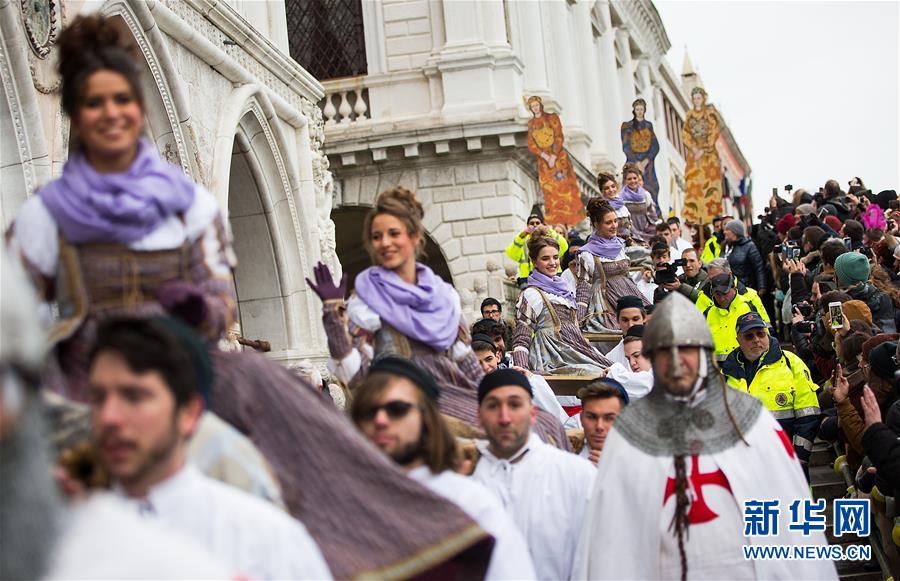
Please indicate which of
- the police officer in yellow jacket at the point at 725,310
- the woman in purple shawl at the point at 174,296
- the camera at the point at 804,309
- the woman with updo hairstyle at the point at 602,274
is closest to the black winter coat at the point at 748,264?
the woman with updo hairstyle at the point at 602,274

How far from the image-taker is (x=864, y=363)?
10219mm

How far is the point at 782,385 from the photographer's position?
440 inches

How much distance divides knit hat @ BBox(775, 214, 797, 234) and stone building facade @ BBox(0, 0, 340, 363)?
7080 millimetres

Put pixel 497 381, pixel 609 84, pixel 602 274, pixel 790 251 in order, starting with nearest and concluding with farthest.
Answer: pixel 497 381
pixel 602 274
pixel 790 251
pixel 609 84

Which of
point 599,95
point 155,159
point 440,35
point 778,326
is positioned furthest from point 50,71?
point 599,95

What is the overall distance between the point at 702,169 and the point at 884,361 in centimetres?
1702

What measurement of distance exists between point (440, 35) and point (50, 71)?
747 inches

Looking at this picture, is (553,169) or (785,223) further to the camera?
(553,169)

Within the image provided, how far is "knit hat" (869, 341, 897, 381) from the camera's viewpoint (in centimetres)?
945

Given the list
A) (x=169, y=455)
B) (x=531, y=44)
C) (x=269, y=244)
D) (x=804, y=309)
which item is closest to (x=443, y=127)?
(x=531, y=44)

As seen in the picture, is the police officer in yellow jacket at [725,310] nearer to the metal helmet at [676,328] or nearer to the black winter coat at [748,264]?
the black winter coat at [748,264]

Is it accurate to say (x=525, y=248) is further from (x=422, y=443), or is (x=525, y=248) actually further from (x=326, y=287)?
(x=422, y=443)

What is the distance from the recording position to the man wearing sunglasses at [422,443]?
5.64m

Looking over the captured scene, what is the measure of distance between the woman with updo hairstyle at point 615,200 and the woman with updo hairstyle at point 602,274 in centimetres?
296
